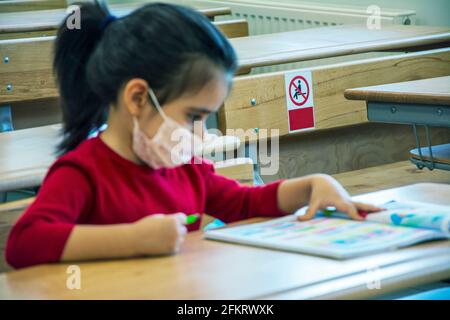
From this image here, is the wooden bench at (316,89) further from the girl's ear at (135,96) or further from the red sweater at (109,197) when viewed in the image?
the girl's ear at (135,96)

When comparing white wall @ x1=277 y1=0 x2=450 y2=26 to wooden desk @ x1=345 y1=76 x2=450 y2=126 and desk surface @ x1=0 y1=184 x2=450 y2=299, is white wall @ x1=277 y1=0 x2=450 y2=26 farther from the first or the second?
desk surface @ x1=0 y1=184 x2=450 y2=299

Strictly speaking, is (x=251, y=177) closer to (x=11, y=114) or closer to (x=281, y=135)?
Result: (x=281, y=135)

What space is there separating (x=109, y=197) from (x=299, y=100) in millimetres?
1822

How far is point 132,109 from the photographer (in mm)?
1532

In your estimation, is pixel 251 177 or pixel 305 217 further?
pixel 251 177

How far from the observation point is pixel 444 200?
65.9 inches

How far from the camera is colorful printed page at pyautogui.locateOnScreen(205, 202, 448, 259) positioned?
1.30m

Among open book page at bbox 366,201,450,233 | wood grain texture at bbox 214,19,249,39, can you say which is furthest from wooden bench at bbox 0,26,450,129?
open book page at bbox 366,201,450,233

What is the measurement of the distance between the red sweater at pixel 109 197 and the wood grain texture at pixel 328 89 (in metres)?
1.34

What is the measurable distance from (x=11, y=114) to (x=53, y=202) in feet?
7.65

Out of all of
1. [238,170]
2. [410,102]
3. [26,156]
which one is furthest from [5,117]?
[238,170]

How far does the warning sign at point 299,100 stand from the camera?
10.4ft

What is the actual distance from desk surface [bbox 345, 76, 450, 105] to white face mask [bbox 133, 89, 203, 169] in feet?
3.83

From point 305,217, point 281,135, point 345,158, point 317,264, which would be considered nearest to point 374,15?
point 345,158
